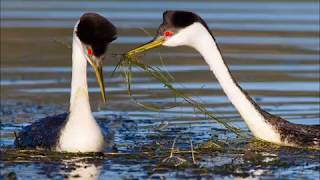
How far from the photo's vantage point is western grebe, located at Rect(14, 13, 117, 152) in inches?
482

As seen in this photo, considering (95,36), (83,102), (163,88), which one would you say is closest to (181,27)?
(95,36)

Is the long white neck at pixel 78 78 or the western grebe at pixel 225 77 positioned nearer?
the long white neck at pixel 78 78

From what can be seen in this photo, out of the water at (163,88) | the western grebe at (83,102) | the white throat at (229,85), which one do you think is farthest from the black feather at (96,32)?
the white throat at (229,85)

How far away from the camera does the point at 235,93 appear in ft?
43.0

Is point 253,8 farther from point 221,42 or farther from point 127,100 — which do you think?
point 127,100

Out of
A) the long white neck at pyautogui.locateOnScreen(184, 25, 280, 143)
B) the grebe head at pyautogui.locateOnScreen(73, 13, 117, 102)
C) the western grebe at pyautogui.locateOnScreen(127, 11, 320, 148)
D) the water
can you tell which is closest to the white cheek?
the western grebe at pyautogui.locateOnScreen(127, 11, 320, 148)

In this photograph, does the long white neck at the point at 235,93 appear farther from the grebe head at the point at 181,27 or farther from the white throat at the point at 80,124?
the white throat at the point at 80,124

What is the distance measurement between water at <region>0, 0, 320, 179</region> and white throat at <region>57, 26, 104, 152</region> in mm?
142

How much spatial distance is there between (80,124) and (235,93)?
1.82 m

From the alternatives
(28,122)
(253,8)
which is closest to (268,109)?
(28,122)

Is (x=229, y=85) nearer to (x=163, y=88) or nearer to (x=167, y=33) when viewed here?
(x=167, y=33)

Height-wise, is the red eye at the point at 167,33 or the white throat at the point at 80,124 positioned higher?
the red eye at the point at 167,33

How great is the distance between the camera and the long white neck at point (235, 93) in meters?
13.1

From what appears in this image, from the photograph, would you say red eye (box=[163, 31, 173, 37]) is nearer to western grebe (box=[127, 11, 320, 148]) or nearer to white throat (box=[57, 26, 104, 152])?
western grebe (box=[127, 11, 320, 148])
